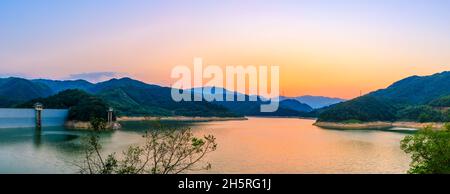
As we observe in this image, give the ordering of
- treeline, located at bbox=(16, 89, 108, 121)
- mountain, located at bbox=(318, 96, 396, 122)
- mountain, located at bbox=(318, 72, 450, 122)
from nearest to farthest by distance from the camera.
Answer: treeline, located at bbox=(16, 89, 108, 121) → mountain, located at bbox=(318, 72, 450, 122) → mountain, located at bbox=(318, 96, 396, 122)

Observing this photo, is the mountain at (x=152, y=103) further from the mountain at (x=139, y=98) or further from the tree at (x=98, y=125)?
the tree at (x=98, y=125)

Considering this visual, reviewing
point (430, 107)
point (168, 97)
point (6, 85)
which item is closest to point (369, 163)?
point (430, 107)

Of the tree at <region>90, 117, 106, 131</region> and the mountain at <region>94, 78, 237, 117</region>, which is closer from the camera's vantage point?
the tree at <region>90, 117, 106, 131</region>

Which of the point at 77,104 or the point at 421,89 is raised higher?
the point at 421,89

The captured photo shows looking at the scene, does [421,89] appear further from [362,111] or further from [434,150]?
[434,150]

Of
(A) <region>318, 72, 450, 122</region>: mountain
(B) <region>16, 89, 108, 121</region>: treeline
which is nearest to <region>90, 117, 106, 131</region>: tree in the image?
(B) <region>16, 89, 108, 121</region>: treeline

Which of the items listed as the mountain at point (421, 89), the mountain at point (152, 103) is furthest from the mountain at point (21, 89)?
the mountain at point (421, 89)

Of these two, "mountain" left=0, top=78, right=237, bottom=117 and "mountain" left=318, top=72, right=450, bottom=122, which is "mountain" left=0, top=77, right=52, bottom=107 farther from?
"mountain" left=318, top=72, right=450, bottom=122

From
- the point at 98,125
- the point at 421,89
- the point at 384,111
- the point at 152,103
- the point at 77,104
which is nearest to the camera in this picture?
the point at 98,125

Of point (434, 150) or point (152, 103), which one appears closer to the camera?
point (434, 150)

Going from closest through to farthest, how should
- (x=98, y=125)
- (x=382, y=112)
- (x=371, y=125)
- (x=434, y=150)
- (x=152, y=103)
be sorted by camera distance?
(x=98, y=125) → (x=434, y=150) → (x=371, y=125) → (x=382, y=112) → (x=152, y=103)

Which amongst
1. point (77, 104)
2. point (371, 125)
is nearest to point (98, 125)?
point (77, 104)
